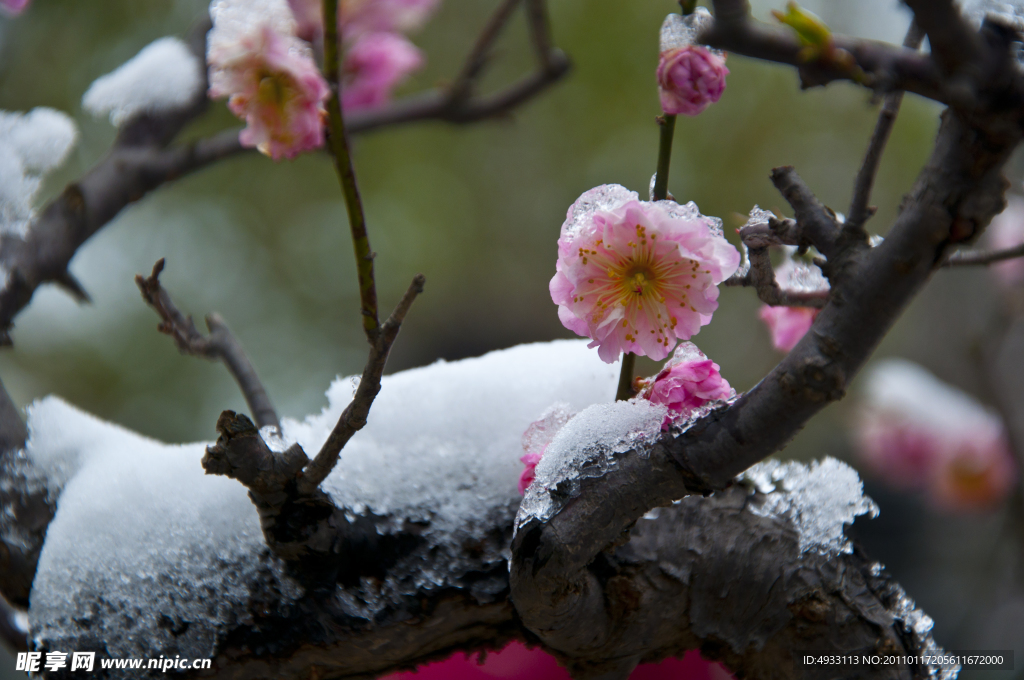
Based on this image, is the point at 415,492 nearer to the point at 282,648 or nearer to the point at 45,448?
the point at 282,648

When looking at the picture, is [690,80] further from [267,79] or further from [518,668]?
[518,668]

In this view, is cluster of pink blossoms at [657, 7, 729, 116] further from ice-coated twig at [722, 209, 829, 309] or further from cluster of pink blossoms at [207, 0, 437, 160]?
cluster of pink blossoms at [207, 0, 437, 160]

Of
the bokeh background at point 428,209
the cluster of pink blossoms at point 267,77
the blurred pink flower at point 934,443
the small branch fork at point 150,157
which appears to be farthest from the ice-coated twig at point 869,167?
the bokeh background at point 428,209

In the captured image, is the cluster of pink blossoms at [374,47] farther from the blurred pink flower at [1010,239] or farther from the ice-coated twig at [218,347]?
the blurred pink flower at [1010,239]

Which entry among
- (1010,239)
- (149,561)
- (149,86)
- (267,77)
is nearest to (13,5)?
(149,86)

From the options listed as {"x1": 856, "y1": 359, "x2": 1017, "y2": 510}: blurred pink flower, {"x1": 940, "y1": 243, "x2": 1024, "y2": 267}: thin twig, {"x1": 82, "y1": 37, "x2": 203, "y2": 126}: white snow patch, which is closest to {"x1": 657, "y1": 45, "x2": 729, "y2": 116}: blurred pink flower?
{"x1": 940, "y1": 243, "x2": 1024, "y2": 267}: thin twig

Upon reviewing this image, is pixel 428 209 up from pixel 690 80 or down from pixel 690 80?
up

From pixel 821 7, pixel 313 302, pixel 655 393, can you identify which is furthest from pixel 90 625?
pixel 313 302
